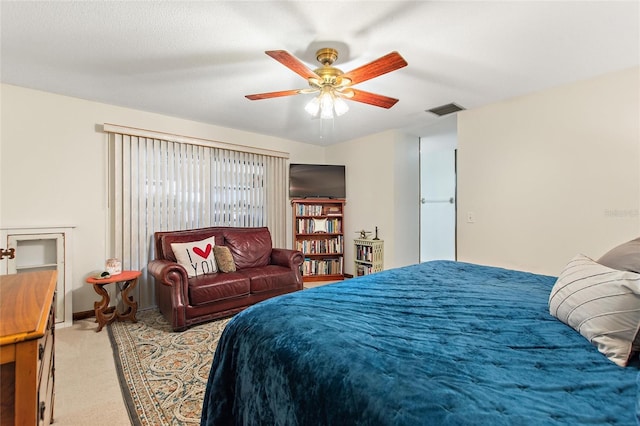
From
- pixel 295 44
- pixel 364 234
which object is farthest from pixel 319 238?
pixel 295 44

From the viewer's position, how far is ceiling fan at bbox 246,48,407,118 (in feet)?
5.93

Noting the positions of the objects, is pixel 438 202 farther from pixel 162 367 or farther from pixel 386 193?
pixel 162 367

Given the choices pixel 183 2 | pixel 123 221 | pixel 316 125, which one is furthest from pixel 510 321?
pixel 123 221

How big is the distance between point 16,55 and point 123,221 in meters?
1.76

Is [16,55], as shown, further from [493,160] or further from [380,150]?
[493,160]

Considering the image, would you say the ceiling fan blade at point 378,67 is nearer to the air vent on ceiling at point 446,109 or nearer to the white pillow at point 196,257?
the air vent on ceiling at point 446,109

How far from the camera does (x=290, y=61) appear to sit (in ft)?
5.92

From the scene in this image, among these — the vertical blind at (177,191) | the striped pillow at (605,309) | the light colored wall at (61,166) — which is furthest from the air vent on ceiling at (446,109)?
the light colored wall at (61,166)

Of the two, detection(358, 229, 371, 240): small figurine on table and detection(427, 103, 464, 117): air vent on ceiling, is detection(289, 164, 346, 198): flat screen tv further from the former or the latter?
detection(427, 103, 464, 117): air vent on ceiling

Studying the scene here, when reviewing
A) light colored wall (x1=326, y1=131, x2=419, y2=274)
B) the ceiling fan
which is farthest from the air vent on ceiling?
the ceiling fan

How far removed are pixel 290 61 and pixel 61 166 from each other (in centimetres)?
295

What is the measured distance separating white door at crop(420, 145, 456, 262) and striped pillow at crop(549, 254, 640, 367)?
4.58 meters

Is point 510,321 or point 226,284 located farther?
point 226,284

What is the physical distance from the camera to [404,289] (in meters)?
1.65
